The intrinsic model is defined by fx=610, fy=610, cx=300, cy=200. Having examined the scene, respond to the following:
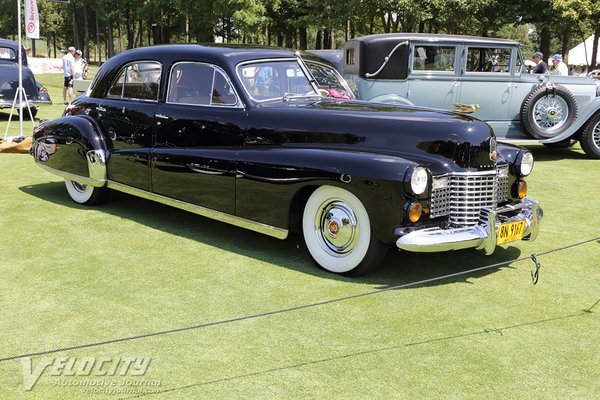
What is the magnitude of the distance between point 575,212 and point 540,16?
26064 millimetres

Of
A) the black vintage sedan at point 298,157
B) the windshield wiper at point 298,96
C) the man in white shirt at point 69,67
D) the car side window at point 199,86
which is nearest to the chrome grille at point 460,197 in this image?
the black vintage sedan at point 298,157

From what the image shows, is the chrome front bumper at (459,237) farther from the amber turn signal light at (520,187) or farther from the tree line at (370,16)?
the tree line at (370,16)

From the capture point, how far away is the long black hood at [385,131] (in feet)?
14.5

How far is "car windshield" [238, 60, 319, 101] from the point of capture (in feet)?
17.1

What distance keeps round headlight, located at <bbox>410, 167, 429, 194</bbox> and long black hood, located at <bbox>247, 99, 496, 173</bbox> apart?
7.9 inches

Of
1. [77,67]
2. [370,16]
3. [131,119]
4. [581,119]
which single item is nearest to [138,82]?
[131,119]

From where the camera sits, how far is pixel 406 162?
4180 mm

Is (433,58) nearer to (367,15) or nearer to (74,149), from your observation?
(74,149)

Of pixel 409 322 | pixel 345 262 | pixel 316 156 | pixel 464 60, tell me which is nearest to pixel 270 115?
pixel 316 156

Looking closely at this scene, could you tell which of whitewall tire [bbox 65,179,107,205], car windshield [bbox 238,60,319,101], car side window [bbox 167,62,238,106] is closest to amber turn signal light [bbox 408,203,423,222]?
car windshield [bbox 238,60,319,101]

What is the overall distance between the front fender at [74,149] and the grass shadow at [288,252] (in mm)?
406

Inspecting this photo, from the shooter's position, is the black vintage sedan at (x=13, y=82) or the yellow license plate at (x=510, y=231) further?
the black vintage sedan at (x=13, y=82)

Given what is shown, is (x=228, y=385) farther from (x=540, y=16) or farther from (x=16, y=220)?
(x=540, y=16)

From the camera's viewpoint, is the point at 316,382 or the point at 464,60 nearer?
the point at 316,382
